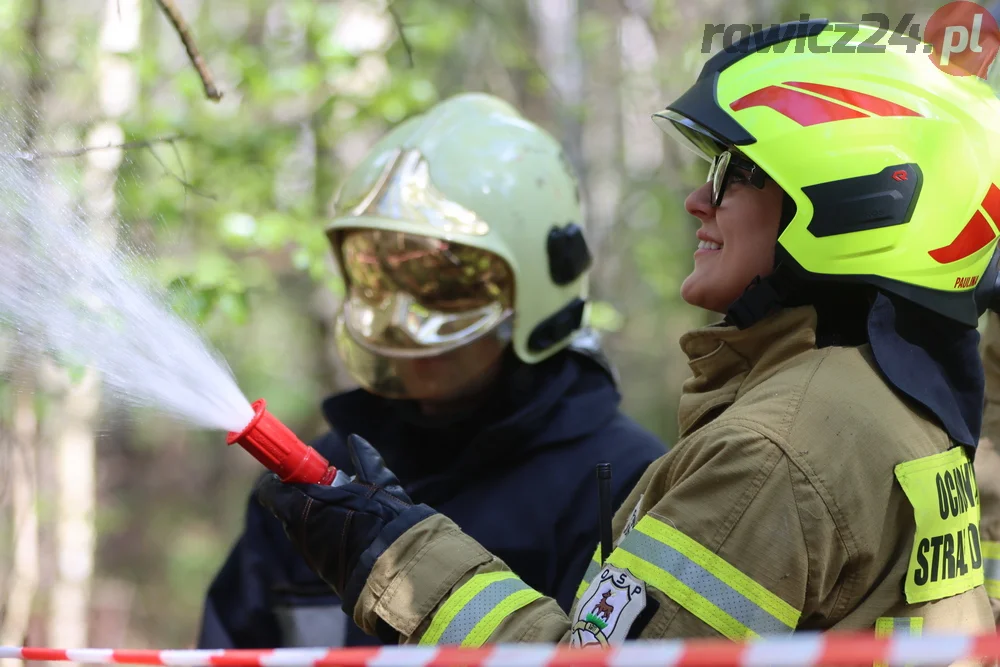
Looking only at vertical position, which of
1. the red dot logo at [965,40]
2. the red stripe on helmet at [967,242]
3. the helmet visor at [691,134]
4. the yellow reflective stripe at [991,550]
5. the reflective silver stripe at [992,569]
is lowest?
the reflective silver stripe at [992,569]

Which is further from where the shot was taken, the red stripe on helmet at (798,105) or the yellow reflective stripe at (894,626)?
the red stripe on helmet at (798,105)

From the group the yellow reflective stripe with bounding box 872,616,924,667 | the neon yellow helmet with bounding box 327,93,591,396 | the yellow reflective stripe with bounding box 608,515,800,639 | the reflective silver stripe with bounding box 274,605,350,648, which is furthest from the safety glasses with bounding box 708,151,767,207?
the reflective silver stripe with bounding box 274,605,350,648

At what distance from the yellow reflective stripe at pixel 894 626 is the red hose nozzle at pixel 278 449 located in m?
1.22

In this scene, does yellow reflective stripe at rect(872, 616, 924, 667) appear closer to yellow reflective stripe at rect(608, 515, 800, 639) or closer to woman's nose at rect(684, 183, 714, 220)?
yellow reflective stripe at rect(608, 515, 800, 639)

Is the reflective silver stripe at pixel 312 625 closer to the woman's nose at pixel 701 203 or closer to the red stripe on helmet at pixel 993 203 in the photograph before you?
the woman's nose at pixel 701 203

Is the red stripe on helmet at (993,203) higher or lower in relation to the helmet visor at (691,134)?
lower

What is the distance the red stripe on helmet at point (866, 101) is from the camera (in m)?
2.09

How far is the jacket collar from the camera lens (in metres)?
2.10

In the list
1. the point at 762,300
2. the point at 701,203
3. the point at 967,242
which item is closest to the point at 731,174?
the point at 701,203

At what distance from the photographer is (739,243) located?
221 cm

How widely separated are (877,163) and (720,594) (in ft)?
3.18

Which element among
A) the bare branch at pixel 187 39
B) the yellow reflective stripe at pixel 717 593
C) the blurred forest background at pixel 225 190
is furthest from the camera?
the blurred forest background at pixel 225 190

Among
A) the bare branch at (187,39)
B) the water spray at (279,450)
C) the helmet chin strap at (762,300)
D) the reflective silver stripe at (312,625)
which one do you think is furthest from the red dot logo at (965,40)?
the reflective silver stripe at (312,625)

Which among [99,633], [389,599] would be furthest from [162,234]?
[99,633]
